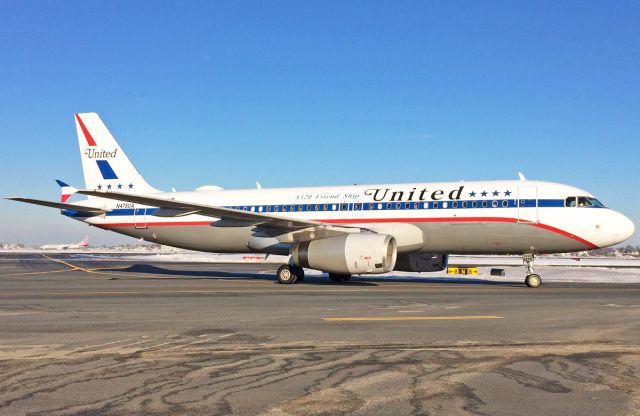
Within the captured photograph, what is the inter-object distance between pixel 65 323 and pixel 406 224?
52.3 ft

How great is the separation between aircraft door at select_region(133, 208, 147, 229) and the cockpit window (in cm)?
1997

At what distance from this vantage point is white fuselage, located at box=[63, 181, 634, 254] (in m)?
22.6

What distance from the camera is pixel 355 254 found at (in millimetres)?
21844

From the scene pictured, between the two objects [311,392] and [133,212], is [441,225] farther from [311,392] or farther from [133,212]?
[311,392]

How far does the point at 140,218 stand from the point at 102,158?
4712 millimetres

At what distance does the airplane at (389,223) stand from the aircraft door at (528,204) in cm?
4

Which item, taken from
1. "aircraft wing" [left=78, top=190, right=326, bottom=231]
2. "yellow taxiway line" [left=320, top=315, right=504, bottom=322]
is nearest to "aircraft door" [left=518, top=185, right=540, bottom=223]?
"aircraft wing" [left=78, top=190, right=326, bottom=231]

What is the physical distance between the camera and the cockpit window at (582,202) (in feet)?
74.6

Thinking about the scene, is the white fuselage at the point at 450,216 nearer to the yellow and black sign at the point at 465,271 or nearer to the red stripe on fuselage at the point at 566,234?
the red stripe on fuselage at the point at 566,234

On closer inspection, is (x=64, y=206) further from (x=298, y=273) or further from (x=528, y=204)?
(x=528, y=204)

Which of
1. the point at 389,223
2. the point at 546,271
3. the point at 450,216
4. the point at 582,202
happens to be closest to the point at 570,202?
the point at 582,202

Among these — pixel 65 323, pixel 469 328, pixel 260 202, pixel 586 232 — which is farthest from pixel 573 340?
pixel 260 202

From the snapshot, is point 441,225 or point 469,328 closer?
point 469,328

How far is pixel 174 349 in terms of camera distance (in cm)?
831
